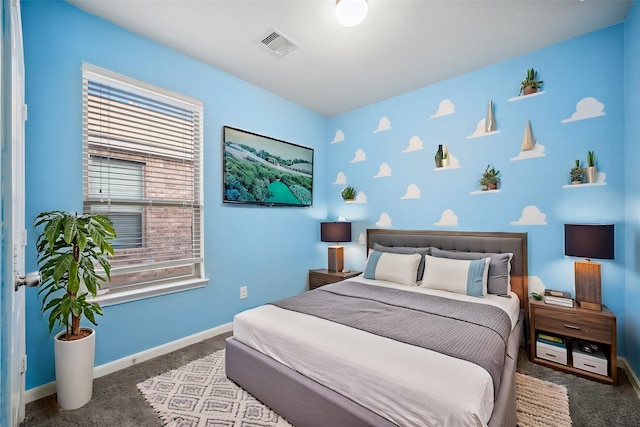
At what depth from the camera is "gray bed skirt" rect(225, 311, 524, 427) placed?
1.33m

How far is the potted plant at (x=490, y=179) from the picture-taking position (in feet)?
9.44

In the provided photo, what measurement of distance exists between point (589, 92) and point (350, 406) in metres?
3.13

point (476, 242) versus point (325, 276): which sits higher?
point (476, 242)

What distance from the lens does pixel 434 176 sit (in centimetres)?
331

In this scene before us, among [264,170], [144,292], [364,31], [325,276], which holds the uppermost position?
[364,31]

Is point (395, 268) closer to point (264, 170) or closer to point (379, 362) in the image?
point (379, 362)

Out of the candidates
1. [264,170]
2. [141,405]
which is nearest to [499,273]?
[264,170]

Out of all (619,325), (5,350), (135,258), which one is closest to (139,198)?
(135,258)

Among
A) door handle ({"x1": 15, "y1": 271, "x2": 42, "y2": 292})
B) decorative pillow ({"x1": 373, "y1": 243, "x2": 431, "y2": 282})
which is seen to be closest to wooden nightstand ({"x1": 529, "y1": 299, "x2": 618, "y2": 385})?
decorative pillow ({"x1": 373, "y1": 243, "x2": 431, "y2": 282})

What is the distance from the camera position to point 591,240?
2139 mm

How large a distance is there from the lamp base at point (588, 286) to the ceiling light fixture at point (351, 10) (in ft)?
8.50

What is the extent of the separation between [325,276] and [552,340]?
231 cm

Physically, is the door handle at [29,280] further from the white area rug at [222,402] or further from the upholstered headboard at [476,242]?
the upholstered headboard at [476,242]

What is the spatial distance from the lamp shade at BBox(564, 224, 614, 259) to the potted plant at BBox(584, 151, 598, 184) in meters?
0.49
